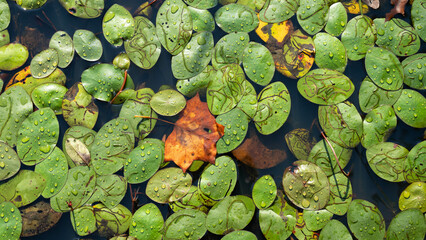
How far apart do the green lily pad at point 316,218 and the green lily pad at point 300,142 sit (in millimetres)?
329

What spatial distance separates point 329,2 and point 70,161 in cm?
186

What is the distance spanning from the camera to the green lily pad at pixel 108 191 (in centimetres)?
179

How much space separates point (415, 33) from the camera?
6.28 ft

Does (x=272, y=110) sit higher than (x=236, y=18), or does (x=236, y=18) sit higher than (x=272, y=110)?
(x=236, y=18)

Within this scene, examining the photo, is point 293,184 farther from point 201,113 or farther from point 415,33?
point 415,33

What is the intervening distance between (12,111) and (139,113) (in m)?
0.75

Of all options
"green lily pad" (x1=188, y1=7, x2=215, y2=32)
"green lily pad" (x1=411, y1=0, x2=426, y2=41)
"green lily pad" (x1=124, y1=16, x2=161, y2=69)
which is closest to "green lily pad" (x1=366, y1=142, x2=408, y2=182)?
"green lily pad" (x1=411, y1=0, x2=426, y2=41)

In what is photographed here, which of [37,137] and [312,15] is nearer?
[37,137]

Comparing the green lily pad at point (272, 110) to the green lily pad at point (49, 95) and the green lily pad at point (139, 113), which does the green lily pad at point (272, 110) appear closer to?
the green lily pad at point (139, 113)

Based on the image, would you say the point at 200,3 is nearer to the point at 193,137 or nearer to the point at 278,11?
the point at 278,11

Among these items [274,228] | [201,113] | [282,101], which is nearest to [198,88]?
[201,113]

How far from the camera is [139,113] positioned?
183 cm

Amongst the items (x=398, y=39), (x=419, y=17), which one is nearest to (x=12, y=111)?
Answer: (x=398, y=39)

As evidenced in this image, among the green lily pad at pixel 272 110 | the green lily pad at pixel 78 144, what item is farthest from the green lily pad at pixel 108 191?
the green lily pad at pixel 272 110
